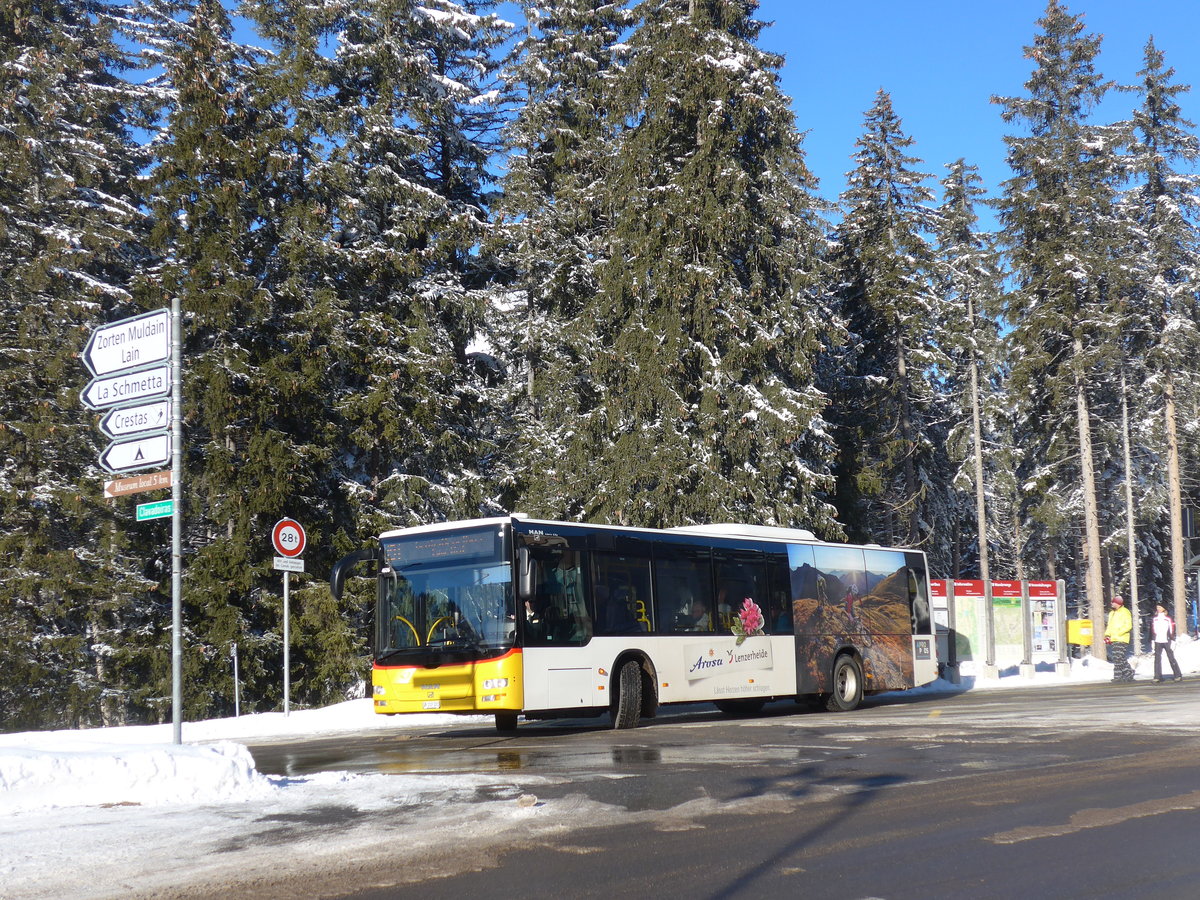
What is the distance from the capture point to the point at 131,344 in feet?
41.9

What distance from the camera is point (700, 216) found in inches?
1351

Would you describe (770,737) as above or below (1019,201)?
below

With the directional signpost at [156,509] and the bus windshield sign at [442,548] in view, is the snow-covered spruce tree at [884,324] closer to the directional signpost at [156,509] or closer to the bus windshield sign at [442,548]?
the bus windshield sign at [442,548]

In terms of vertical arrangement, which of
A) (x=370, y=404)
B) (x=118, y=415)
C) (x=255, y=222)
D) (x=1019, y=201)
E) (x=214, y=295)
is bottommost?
(x=118, y=415)

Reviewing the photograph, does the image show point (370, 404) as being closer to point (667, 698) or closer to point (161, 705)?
point (161, 705)

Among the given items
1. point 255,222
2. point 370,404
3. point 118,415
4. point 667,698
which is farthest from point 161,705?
point 118,415

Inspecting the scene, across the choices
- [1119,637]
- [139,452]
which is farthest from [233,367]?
[1119,637]

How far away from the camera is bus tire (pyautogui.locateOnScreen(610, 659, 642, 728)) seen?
1755 cm

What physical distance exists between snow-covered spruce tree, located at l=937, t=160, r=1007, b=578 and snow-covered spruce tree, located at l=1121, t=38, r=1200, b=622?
218 inches

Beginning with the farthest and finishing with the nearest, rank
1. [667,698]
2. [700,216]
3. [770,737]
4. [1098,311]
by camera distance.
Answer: [1098,311] < [700,216] < [667,698] < [770,737]

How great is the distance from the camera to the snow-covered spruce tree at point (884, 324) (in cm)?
4675

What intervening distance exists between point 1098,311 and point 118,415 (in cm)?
3827

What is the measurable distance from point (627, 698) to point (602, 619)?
49.0 inches

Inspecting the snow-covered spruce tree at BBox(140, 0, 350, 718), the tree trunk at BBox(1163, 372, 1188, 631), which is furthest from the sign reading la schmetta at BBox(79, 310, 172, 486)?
the tree trunk at BBox(1163, 372, 1188, 631)
